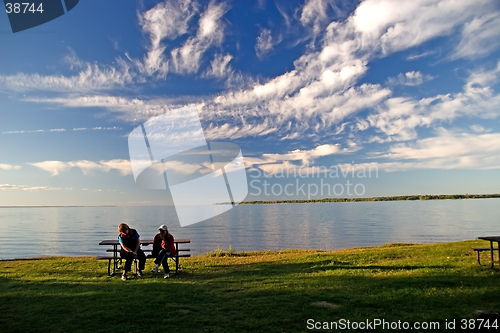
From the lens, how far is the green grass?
5.80 m

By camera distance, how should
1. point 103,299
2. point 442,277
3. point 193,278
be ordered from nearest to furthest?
point 103,299
point 442,277
point 193,278

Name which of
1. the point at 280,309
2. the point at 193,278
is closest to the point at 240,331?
the point at 280,309

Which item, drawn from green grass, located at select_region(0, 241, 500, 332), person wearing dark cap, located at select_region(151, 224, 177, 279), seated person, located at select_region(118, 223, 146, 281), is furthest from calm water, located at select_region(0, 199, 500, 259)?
green grass, located at select_region(0, 241, 500, 332)

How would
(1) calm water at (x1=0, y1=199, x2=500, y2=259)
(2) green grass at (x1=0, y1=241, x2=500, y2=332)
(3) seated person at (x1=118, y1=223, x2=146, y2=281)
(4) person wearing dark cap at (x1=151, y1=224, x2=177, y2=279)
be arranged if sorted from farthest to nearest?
(1) calm water at (x1=0, y1=199, x2=500, y2=259) → (4) person wearing dark cap at (x1=151, y1=224, x2=177, y2=279) → (3) seated person at (x1=118, y1=223, x2=146, y2=281) → (2) green grass at (x1=0, y1=241, x2=500, y2=332)

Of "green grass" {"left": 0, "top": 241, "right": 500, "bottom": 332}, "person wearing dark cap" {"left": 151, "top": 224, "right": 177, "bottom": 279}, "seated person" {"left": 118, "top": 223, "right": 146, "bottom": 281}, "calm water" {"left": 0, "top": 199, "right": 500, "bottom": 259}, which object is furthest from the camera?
"calm water" {"left": 0, "top": 199, "right": 500, "bottom": 259}

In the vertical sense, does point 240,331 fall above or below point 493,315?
below

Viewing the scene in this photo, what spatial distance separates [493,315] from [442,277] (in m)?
4.09

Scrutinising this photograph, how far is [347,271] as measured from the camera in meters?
10.0

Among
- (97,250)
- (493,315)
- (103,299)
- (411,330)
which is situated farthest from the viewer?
(97,250)

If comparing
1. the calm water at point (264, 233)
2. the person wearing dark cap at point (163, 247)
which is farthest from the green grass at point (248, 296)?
the calm water at point (264, 233)

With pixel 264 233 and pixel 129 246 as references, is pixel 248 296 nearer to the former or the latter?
pixel 129 246

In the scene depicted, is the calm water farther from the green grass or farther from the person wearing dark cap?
the green grass

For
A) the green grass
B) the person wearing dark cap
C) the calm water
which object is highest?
the person wearing dark cap

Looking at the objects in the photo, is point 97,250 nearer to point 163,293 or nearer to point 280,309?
point 163,293
